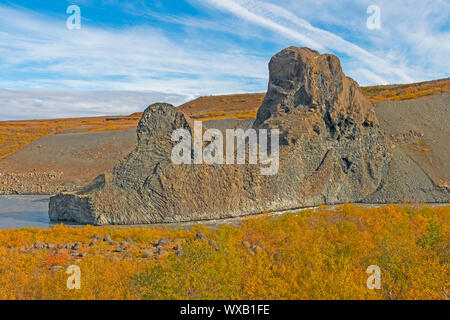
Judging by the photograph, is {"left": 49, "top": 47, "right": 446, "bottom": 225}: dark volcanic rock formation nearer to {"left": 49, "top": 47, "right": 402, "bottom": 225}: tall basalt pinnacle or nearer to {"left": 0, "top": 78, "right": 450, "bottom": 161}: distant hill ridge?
{"left": 49, "top": 47, "right": 402, "bottom": 225}: tall basalt pinnacle

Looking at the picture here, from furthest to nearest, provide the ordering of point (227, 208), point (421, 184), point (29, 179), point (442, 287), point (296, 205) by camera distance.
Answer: point (29, 179), point (421, 184), point (296, 205), point (227, 208), point (442, 287)

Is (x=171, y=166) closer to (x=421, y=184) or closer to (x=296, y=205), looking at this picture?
(x=296, y=205)

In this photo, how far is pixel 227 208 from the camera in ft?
63.6

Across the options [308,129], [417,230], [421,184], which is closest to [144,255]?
[417,230]

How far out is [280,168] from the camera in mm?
21078

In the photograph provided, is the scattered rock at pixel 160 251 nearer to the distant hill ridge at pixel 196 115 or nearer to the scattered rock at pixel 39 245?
the scattered rock at pixel 39 245

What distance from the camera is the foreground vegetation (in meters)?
6.70

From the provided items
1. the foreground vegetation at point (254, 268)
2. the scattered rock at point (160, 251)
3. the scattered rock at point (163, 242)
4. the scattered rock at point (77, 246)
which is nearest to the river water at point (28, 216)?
the scattered rock at point (163, 242)

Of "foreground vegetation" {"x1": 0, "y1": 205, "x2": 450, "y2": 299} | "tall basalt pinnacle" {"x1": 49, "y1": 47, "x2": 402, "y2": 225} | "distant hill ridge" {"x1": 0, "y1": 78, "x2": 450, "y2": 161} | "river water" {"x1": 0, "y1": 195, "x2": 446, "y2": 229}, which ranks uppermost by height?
"distant hill ridge" {"x1": 0, "y1": 78, "x2": 450, "y2": 161}

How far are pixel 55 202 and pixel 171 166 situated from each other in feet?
20.7

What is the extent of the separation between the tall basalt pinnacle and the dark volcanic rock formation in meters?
0.05

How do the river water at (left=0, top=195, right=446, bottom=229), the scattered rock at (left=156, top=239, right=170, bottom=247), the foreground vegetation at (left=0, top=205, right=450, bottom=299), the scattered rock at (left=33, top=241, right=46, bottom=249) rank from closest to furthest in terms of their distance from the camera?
the foreground vegetation at (left=0, top=205, right=450, bottom=299) < the scattered rock at (left=33, top=241, right=46, bottom=249) < the scattered rock at (left=156, top=239, right=170, bottom=247) < the river water at (left=0, top=195, right=446, bottom=229)

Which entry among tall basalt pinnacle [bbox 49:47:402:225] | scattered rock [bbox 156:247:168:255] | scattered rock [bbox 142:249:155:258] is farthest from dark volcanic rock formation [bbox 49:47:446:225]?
scattered rock [bbox 142:249:155:258]
